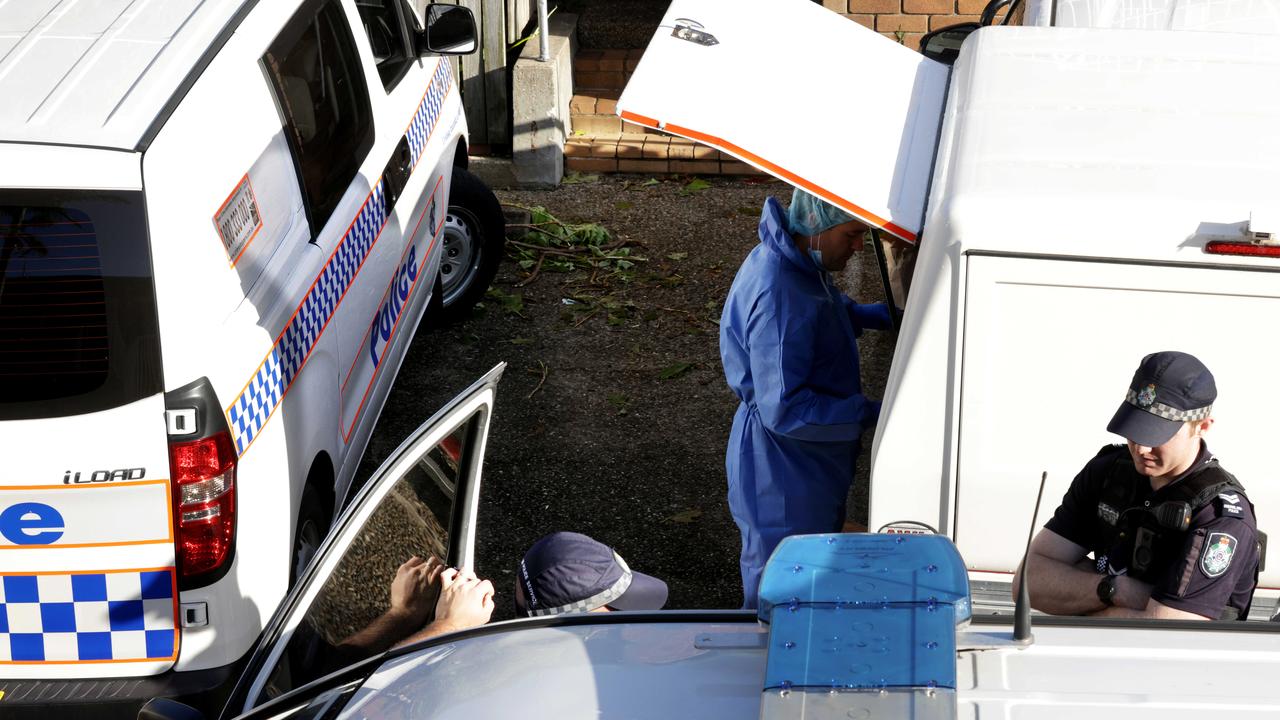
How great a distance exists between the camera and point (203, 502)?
3289 millimetres

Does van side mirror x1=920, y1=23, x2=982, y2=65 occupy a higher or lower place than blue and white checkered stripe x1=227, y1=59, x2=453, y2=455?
higher

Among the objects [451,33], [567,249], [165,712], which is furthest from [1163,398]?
[567,249]

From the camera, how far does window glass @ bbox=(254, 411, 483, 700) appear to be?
2711mm

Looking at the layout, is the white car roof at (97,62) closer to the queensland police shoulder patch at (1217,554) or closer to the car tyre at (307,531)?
the car tyre at (307,531)

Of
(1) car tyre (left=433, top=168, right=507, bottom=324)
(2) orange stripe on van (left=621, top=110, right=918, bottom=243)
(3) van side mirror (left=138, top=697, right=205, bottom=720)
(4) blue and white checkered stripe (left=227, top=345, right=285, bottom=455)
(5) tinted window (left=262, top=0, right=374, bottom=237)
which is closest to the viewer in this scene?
(3) van side mirror (left=138, top=697, right=205, bottom=720)

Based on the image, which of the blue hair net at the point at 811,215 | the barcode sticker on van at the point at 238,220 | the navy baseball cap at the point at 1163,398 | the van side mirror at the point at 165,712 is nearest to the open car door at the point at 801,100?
the blue hair net at the point at 811,215

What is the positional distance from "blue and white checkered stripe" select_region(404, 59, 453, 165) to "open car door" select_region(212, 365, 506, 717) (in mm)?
2413

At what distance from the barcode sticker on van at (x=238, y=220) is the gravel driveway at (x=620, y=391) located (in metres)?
1.67

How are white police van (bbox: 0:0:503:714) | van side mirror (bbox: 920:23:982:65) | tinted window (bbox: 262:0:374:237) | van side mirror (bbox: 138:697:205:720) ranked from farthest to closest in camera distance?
van side mirror (bbox: 920:23:982:65)
tinted window (bbox: 262:0:374:237)
white police van (bbox: 0:0:503:714)
van side mirror (bbox: 138:697:205:720)

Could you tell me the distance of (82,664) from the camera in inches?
132

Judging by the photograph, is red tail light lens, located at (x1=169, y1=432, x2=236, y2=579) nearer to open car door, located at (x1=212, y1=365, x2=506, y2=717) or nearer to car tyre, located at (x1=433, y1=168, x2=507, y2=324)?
open car door, located at (x1=212, y1=365, x2=506, y2=717)

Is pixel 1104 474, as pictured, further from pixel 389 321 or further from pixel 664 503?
pixel 389 321

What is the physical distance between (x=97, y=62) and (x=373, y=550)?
5.34ft

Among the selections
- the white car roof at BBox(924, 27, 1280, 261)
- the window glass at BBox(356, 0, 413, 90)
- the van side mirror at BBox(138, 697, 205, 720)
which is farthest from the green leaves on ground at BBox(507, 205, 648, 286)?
the van side mirror at BBox(138, 697, 205, 720)
